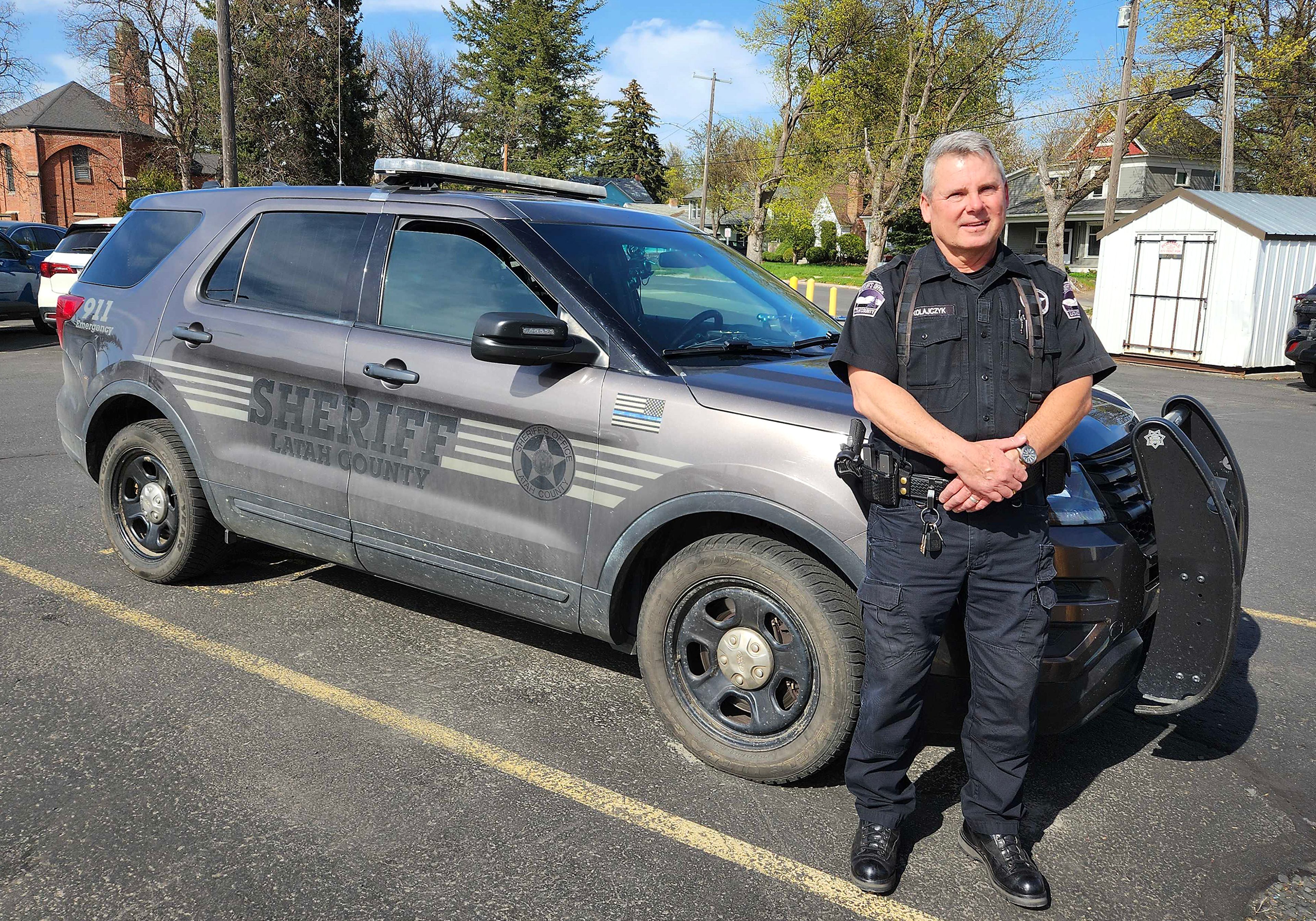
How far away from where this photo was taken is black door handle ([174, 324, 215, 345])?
452cm

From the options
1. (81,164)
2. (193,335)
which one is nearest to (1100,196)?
(81,164)

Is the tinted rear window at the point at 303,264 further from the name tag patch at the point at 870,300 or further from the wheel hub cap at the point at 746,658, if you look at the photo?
the name tag patch at the point at 870,300

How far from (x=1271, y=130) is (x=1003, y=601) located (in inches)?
1791

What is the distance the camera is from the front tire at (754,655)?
3049mm

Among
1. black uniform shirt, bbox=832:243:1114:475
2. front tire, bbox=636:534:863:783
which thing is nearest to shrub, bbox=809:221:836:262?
front tire, bbox=636:534:863:783

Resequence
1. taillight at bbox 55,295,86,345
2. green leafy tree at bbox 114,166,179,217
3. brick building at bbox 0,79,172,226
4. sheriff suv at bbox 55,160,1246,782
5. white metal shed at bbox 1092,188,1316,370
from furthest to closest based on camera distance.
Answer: brick building at bbox 0,79,172,226, green leafy tree at bbox 114,166,179,217, white metal shed at bbox 1092,188,1316,370, taillight at bbox 55,295,86,345, sheriff suv at bbox 55,160,1246,782

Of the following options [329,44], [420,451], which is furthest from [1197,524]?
[329,44]

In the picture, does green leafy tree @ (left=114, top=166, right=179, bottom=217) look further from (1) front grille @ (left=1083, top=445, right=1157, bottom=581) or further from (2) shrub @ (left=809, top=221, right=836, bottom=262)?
(1) front grille @ (left=1083, top=445, right=1157, bottom=581)

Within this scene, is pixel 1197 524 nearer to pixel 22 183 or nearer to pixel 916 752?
pixel 916 752

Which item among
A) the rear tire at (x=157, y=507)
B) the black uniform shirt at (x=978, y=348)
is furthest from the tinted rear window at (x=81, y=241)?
the black uniform shirt at (x=978, y=348)

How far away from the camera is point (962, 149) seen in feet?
8.82

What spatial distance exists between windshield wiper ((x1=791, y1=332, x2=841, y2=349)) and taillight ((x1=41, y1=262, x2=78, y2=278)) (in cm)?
1331

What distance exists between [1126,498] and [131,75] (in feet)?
197

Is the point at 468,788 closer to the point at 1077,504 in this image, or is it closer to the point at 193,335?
the point at 1077,504
